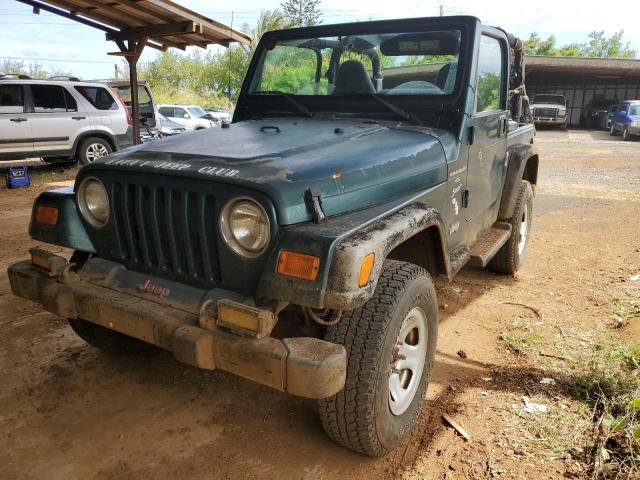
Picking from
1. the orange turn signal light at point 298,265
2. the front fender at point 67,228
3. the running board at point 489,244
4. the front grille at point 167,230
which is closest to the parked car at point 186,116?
the running board at point 489,244

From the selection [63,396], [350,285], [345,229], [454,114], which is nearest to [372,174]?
[345,229]

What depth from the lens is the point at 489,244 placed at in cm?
386

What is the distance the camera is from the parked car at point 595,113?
27.7 meters

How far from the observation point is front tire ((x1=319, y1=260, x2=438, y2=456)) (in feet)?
6.86

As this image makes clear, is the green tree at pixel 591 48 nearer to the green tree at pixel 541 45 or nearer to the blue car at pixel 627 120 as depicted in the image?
the green tree at pixel 541 45

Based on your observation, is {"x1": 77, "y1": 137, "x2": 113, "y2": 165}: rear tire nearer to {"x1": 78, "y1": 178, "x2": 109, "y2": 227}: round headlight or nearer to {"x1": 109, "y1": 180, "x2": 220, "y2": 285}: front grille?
{"x1": 78, "y1": 178, "x2": 109, "y2": 227}: round headlight

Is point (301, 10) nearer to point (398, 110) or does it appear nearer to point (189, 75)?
Result: point (189, 75)

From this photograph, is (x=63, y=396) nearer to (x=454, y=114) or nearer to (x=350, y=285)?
(x=350, y=285)

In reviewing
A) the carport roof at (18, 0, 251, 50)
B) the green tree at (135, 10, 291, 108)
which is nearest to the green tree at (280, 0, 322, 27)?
the green tree at (135, 10, 291, 108)

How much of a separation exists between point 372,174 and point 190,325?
1.03m

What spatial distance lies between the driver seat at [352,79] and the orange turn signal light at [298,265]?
69.8 inches

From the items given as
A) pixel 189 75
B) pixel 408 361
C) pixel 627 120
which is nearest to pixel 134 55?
pixel 408 361

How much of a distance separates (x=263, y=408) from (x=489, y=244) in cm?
206

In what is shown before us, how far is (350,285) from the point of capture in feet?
6.11
